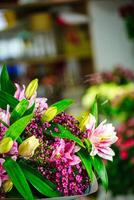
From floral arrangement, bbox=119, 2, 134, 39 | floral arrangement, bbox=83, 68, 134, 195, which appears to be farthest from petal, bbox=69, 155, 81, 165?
floral arrangement, bbox=119, 2, 134, 39

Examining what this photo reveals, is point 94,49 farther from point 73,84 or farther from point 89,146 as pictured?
point 89,146

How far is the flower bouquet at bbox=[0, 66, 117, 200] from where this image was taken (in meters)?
1.21

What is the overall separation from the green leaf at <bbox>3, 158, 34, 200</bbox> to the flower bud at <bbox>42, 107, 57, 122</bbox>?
5.2 inches

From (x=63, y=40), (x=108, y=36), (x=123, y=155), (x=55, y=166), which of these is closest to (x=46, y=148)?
(x=55, y=166)

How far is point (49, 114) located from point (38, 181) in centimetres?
15

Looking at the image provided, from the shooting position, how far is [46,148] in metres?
1.24

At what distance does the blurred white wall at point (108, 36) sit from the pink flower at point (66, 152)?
16.4 ft

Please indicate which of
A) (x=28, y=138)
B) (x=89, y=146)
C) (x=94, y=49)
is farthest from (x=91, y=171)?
(x=94, y=49)

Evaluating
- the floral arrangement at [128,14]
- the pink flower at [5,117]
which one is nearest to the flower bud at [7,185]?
the pink flower at [5,117]

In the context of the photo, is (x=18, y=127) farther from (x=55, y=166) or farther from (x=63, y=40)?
(x=63, y=40)

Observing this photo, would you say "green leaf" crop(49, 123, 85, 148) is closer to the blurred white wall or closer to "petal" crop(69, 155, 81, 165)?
"petal" crop(69, 155, 81, 165)

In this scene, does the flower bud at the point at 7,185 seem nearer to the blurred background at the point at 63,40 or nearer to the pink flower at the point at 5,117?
the pink flower at the point at 5,117

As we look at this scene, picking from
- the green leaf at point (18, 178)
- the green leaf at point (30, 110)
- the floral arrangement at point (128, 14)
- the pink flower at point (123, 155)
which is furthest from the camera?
the floral arrangement at point (128, 14)

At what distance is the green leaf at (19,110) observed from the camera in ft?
4.14
